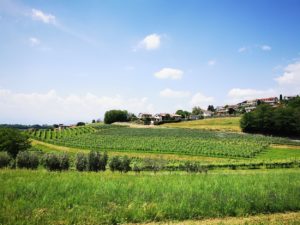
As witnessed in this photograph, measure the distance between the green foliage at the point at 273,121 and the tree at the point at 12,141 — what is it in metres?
80.8

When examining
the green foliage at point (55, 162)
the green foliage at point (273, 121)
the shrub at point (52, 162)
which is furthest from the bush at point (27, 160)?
the green foliage at point (273, 121)

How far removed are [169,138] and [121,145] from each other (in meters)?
19.4

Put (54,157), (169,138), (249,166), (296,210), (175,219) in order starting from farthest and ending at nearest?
(169,138) → (249,166) → (54,157) → (296,210) → (175,219)

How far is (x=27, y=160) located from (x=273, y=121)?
3798 inches

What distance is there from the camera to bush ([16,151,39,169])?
41500mm

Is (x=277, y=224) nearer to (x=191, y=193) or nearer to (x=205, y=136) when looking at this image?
(x=191, y=193)

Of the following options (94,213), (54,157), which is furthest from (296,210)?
(54,157)

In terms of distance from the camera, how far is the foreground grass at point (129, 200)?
A: 12688 millimetres

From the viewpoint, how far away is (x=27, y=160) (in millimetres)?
41875

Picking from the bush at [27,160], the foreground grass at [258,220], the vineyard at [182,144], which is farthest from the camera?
the vineyard at [182,144]

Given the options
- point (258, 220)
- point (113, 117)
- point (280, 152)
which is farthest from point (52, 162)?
point (113, 117)

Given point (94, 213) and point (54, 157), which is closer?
point (94, 213)

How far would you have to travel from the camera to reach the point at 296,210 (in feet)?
50.8

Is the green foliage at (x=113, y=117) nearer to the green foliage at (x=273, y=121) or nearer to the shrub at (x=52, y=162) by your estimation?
the green foliage at (x=273, y=121)
